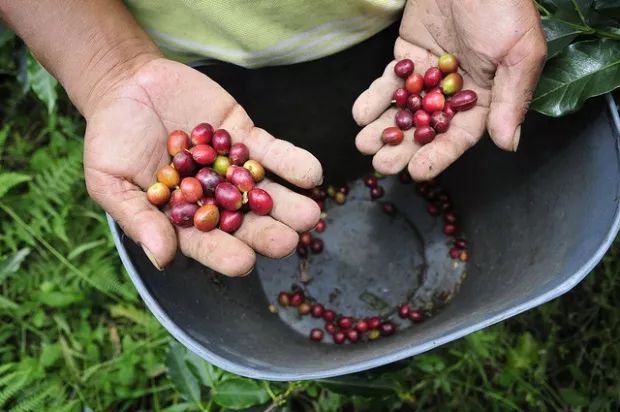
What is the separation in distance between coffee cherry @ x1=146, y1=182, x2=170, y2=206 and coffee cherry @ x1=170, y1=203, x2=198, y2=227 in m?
0.05

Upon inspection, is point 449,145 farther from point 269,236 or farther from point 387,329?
point 387,329

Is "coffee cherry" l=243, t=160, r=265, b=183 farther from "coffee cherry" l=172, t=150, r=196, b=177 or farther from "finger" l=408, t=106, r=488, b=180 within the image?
"finger" l=408, t=106, r=488, b=180

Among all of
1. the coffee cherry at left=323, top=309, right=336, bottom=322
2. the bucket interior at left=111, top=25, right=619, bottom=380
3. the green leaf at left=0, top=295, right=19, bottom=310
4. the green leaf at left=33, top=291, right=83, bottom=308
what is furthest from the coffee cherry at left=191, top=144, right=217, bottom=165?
the green leaf at left=0, top=295, right=19, bottom=310

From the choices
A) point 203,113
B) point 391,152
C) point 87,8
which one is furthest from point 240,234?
point 87,8

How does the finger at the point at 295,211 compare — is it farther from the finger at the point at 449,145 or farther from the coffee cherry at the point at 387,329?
the coffee cherry at the point at 387,329

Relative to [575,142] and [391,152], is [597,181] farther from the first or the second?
[391,152]

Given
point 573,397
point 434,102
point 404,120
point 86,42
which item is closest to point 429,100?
point 434,102

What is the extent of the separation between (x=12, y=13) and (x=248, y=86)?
0.91 meters

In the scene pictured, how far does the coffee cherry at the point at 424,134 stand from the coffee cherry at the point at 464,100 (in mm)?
128

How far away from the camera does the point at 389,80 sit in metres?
2.36

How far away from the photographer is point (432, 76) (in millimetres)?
2309

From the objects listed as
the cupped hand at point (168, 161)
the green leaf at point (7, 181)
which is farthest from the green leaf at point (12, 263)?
the cupped hand at point (168, 161)

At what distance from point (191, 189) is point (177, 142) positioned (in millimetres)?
200

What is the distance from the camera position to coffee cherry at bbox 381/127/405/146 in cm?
227
